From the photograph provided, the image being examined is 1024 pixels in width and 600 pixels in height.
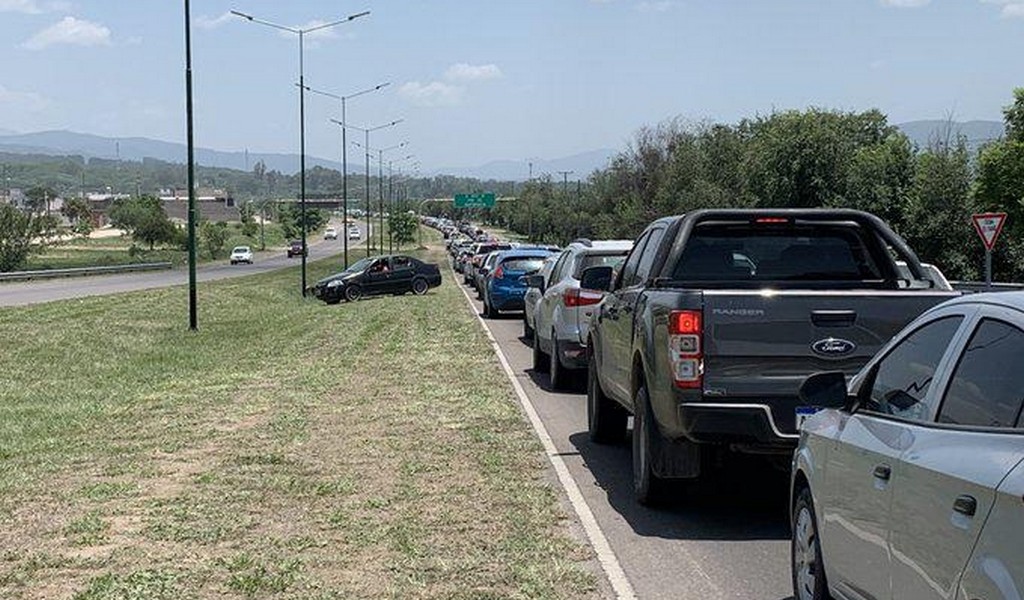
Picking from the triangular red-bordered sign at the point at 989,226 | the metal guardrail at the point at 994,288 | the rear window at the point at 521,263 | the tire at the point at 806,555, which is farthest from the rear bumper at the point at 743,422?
the rear window at the point at 521,263

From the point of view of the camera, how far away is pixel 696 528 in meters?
8.90

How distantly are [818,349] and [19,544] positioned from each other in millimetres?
5022

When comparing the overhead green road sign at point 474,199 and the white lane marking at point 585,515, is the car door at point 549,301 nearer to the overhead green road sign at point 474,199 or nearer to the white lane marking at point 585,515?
the white lane marking at point 585,515

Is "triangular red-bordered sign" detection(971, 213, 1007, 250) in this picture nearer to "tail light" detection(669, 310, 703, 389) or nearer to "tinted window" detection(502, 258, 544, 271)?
"tinted window" detection(502, 258, 544, 271)

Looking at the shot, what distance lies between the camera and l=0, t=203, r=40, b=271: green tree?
80.9 m

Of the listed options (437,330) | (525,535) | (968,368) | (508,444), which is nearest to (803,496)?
(968,368)

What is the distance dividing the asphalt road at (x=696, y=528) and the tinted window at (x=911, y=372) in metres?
1.87

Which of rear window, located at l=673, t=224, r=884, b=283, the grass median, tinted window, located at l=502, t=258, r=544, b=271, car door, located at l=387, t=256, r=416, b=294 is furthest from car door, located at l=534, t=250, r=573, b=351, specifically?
car door, located at l=387, t=256, r=416, b=294

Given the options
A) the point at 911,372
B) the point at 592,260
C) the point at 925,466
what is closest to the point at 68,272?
the point at 592,260

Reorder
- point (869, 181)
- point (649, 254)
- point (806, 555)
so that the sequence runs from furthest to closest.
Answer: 1. point (869, 181)
2. point (649, 254)
3. point (806, 555)

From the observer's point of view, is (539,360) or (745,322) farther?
(539,360)

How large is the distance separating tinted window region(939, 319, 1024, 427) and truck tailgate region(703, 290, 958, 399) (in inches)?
142

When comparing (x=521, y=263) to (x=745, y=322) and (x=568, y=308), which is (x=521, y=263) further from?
(x=745, y=322)

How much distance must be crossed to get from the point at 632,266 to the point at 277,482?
137 inches
